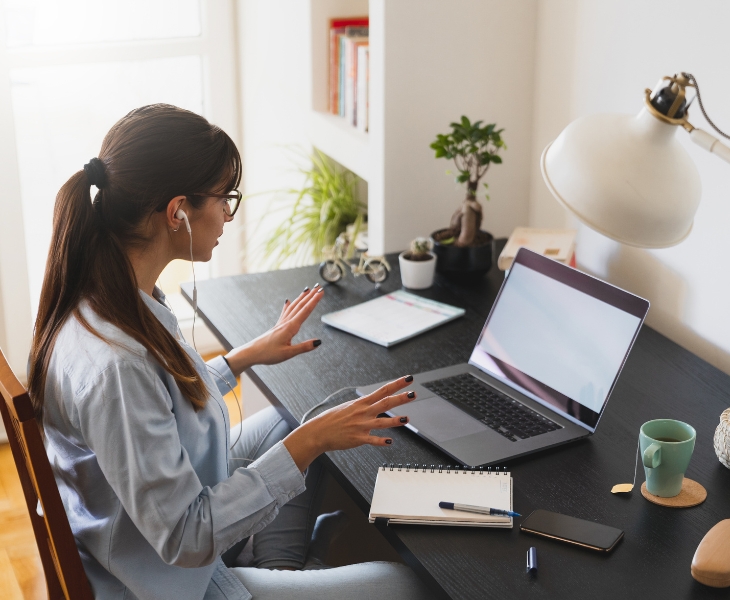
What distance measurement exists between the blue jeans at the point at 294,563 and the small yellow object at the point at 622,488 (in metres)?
0.32

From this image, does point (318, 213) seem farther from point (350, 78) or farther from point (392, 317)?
point (392, 317)

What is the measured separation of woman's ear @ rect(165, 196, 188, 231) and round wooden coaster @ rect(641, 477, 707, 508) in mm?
788

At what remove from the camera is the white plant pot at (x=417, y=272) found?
78.3 inches

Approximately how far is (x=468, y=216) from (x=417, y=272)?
0.59 ft

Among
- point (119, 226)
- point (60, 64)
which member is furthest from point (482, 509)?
point (60, 64)

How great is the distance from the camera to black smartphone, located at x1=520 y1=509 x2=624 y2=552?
1.12 meters

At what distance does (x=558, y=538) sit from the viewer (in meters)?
1.14

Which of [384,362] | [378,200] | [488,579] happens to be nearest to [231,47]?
[378,200]

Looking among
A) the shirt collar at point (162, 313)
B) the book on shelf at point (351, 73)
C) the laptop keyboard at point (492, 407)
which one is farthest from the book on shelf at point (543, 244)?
the shirt collar at point (162, 313)

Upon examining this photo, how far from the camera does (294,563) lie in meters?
1.50

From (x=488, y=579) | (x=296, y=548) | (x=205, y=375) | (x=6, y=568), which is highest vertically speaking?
(x=205, y=375)

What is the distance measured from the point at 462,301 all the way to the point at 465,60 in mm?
629

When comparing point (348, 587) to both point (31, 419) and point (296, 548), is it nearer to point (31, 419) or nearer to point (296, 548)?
point (296, 548)

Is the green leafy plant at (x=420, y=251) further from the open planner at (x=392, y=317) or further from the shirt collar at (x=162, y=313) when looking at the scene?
the shirt collar at (x=162, y=313)
